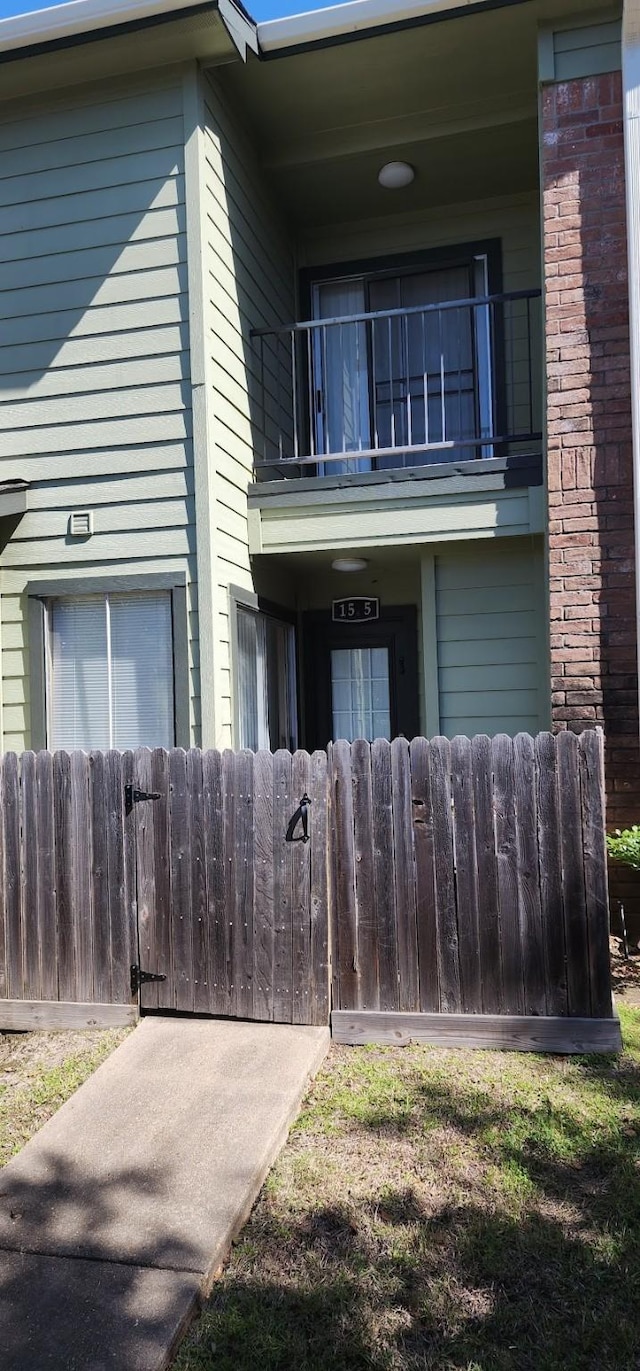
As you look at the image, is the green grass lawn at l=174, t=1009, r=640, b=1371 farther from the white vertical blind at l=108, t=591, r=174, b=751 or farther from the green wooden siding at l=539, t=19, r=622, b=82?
the green wooden siding at l=539, t=19, r=622, b=82

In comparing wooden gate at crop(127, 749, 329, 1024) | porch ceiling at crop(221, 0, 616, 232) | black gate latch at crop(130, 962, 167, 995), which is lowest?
black gate latch at crop(130, 962, 167, 995)

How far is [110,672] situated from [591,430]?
11.5 feet

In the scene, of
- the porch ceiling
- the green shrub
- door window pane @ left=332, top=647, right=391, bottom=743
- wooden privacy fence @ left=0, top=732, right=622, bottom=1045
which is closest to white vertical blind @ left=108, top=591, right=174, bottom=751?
wooden privacy fence @ left=0, top=732, right=622, bottom=1045

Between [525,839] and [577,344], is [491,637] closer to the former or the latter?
[577,344]

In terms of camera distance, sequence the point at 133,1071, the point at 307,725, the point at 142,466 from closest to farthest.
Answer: the point at 133,1071 → the point at 142,466 → the point at 307,725

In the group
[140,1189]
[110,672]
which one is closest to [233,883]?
[140,1189]

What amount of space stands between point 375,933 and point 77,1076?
4.98ft

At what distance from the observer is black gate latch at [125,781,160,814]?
14.7ft

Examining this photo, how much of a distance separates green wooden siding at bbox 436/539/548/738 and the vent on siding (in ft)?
8.52

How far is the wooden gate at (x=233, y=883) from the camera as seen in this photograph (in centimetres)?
428

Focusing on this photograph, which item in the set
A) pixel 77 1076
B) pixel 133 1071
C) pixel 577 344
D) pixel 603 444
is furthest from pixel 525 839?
pixel 577 344

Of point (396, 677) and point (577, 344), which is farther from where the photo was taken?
point (396, 677)

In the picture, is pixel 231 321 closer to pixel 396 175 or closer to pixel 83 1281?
pixel 396 175

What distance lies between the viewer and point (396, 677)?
774 centimetres
